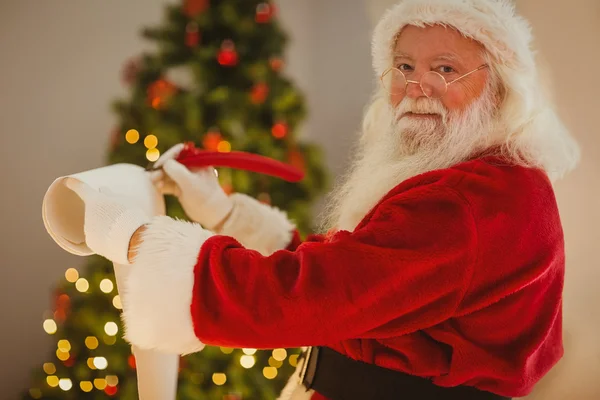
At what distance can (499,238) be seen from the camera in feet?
3.51

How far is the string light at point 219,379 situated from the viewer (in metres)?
2.16

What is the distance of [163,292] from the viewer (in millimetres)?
1037

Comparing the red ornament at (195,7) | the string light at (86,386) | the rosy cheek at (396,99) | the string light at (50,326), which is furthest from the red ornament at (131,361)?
the rosy cheek at (396,99)

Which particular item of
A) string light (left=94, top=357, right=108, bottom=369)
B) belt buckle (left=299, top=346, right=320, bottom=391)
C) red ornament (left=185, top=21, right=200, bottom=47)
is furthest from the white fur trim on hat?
string light (left=94, top=357, right=108, bottom=369)

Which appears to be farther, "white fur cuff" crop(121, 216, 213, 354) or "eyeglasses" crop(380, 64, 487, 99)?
"eyeglasses" crop(380, 64, 487, 99)

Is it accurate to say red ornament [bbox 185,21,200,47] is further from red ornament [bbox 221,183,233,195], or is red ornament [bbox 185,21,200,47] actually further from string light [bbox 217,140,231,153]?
red ornament [bbox 221,183,233,195]

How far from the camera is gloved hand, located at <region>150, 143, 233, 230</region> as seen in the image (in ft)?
4.75

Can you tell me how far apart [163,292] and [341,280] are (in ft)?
1.05

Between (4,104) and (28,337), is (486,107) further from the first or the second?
(28,337)

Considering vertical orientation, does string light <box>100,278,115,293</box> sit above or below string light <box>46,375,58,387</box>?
above

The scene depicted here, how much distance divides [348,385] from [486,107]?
69cm

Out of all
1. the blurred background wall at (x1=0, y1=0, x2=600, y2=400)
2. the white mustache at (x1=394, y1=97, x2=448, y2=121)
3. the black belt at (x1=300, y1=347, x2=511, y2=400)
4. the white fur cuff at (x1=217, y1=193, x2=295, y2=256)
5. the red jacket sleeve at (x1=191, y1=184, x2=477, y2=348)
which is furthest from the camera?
the blurred background wall at (x1=0, y1=0, x2=600, y2=400)

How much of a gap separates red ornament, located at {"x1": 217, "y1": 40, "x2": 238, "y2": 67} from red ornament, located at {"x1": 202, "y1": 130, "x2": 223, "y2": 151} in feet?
0.87

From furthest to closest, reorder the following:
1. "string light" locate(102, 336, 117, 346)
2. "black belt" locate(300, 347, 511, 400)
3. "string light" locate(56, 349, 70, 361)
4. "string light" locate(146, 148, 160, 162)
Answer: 1. "string light" locate(56, 349, 70, 361)
2. "string light" locate(102, 336, 117, 346)
3. "string light" locate(146, 148, 160, 162)
4. "black belt" locate(300, 347, 511, 400)
